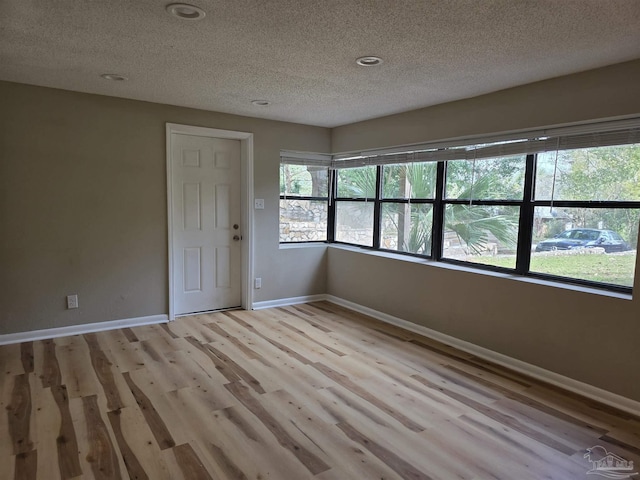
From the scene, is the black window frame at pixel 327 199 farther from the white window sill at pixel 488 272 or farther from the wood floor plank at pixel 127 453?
the wood floor plank at pixel 127 453

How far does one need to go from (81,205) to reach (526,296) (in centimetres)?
394

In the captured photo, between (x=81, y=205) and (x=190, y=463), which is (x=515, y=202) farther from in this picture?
(x=81, y=205)

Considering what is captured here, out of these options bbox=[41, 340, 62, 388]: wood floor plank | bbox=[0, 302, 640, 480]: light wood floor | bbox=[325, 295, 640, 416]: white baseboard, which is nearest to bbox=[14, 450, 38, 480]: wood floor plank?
bbox=[0, 302, 640, 480]: light wood floor

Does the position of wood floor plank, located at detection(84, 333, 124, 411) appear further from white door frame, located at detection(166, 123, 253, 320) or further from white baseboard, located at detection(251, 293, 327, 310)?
white baseboard, located at detection(251, 293, 327, 310)

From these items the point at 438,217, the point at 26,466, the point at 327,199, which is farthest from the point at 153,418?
the point at 327,199

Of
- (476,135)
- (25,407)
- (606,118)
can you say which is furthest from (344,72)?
(25,407)

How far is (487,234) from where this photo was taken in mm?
3680

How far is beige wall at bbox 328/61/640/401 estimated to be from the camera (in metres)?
2.74

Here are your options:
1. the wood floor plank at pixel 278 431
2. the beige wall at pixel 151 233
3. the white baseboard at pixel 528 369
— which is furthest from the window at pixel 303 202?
the wood floor plank at pixel 278 431

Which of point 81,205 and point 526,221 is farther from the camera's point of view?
point 81,205

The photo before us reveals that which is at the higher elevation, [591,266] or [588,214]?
[588,214]

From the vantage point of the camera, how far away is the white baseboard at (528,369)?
9.06 ft

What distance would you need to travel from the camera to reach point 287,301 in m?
5.23

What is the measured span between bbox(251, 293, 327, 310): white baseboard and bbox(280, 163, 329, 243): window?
Result: 0.73 meters
